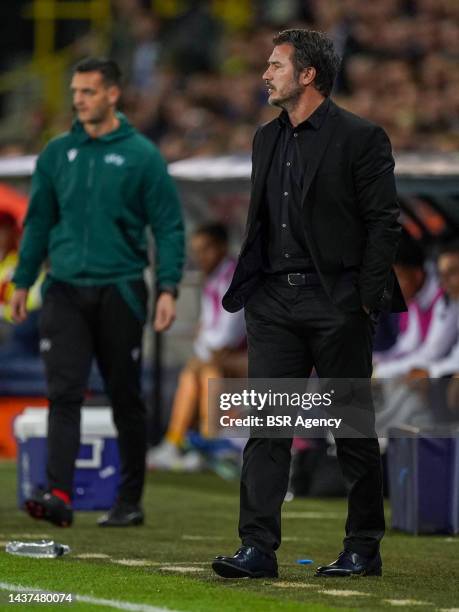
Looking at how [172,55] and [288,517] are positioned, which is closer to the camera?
[288,517]

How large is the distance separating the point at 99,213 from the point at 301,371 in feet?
7.81

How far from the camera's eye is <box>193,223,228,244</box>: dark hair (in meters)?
14.6

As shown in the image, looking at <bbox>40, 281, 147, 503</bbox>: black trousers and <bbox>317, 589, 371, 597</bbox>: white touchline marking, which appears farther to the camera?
<bbox>40, 281, 147, 503</bbox>: black trousers

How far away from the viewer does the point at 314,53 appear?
6949 mm

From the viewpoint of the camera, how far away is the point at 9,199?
1492 centimetres

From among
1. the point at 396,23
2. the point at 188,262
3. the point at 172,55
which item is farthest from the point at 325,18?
the point at 188,262

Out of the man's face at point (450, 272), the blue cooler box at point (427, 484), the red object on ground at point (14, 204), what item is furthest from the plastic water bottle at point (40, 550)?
the red object on ground at point (14, 204)

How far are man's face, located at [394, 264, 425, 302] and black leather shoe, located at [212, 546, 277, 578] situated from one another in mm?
5925

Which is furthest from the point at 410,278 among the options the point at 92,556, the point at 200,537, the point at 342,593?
the point at 342,593

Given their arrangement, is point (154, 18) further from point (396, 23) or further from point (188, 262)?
point (188, 262)

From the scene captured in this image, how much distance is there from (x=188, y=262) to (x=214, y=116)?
594 centimetres

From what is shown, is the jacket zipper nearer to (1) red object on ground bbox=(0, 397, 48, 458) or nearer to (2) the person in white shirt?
(2) the person in white shirt

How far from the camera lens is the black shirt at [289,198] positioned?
6.92 m

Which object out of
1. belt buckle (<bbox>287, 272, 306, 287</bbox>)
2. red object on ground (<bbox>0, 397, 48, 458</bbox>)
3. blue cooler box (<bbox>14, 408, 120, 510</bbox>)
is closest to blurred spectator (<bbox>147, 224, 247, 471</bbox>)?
red object on ground (<bbox>0, 397, 48, 458</bbox>)
